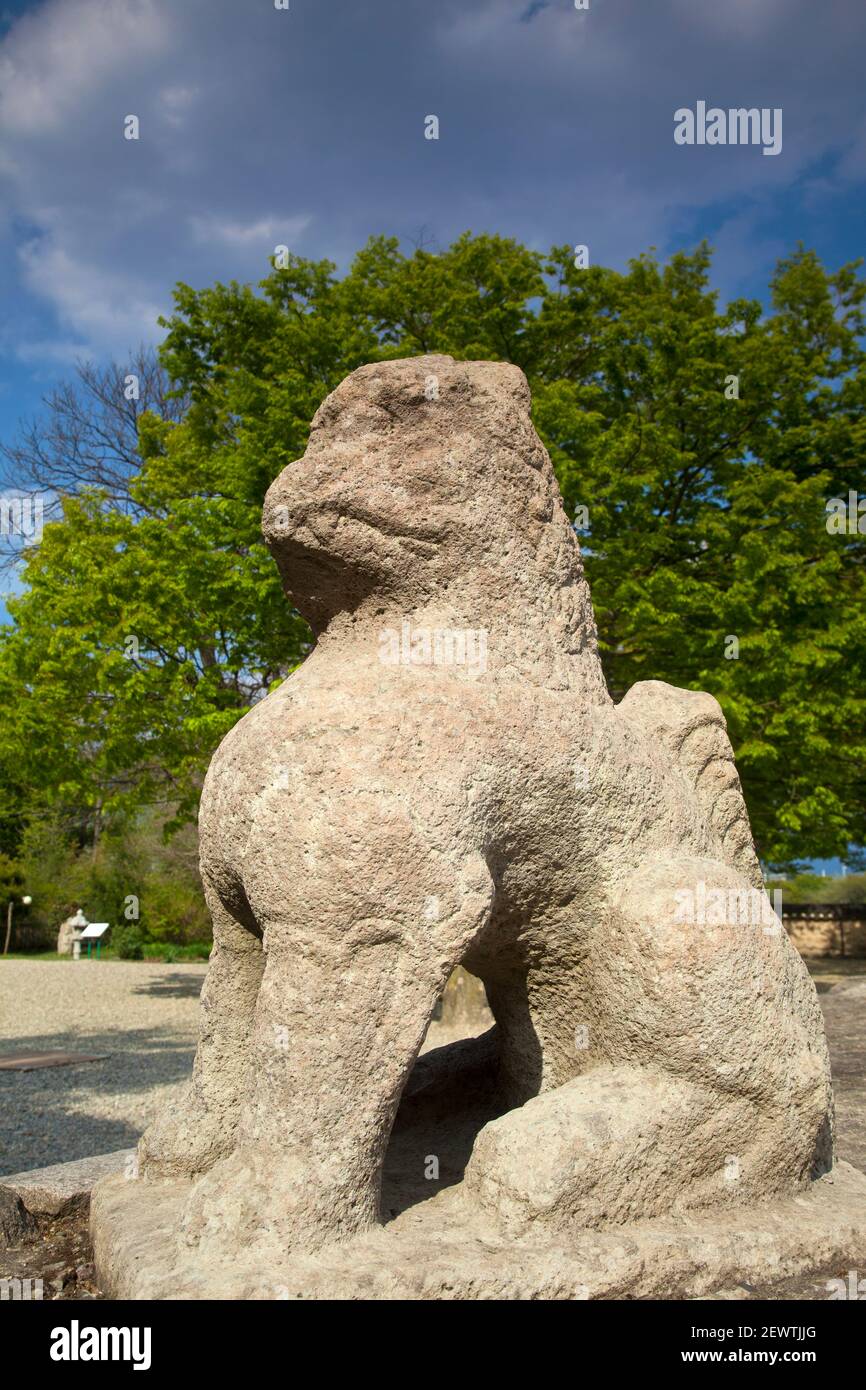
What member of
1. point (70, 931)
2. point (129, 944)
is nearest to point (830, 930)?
point (129, 944)

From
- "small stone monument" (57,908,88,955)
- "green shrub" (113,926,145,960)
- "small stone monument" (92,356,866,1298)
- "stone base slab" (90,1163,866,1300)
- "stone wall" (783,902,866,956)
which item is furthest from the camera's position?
"small stone monument" (57,908,88,955)

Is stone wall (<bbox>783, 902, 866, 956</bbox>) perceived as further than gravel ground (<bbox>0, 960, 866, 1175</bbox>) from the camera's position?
Yes

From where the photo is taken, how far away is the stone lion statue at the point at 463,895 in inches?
98.7

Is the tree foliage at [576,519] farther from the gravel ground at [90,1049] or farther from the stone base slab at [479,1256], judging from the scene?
the stone base slab at [479,1256]

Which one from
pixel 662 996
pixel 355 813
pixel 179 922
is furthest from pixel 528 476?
pixel 179 922

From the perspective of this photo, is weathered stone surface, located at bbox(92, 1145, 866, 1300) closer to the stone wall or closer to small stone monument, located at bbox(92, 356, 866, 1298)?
small stone monument, located at bbox(92, 356, 866, 1298)

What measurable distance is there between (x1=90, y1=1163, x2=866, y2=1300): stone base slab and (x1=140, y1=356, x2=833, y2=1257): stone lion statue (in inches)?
2.5

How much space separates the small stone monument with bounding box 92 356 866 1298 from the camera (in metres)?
2.46

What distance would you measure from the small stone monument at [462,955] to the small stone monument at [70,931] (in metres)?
22.1

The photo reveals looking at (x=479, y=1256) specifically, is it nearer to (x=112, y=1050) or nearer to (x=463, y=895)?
(x=463, y=895)

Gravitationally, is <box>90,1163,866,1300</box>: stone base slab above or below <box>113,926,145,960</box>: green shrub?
above

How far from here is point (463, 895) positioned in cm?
257

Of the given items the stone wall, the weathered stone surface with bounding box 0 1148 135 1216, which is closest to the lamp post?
the stone wall

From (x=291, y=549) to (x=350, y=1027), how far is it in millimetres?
1302
